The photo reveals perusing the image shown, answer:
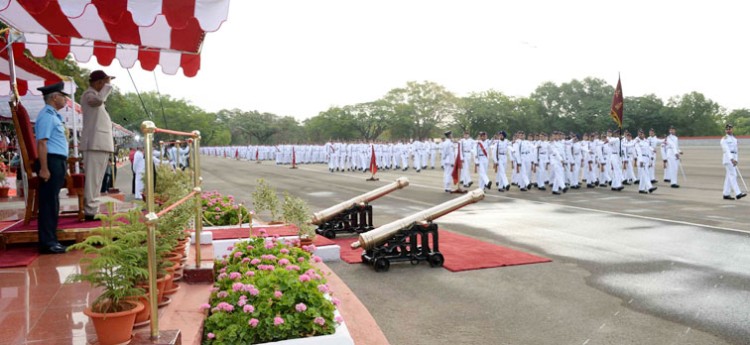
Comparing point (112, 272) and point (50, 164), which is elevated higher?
point (50, 164)

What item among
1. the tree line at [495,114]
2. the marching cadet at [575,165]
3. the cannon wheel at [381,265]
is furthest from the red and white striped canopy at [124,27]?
the tree line at [495,114]

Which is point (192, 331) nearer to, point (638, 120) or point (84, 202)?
point (84, 202)

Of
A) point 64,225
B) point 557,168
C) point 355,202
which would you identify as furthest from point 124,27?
point 557,168

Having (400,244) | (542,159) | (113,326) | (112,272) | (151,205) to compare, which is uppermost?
(151,205)

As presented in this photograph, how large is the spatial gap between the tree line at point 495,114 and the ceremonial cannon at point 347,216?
42.8 m

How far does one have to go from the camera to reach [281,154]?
165ft

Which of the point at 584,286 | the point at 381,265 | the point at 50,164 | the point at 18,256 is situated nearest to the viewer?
the point at 18,256

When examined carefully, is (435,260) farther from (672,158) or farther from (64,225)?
(672,158)

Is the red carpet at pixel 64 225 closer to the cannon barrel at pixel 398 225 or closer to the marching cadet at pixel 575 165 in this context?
the cannon barrel at pixel 398 225

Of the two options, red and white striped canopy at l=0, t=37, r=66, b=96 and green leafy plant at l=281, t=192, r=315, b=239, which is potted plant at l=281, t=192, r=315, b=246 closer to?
green leafy plant at l=281, t=192, r=315, b=239

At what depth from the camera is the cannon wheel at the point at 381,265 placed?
679 cm

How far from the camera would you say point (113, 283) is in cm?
305

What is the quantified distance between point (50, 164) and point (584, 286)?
595 centimetres

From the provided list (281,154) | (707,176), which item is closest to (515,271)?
(707,176)
